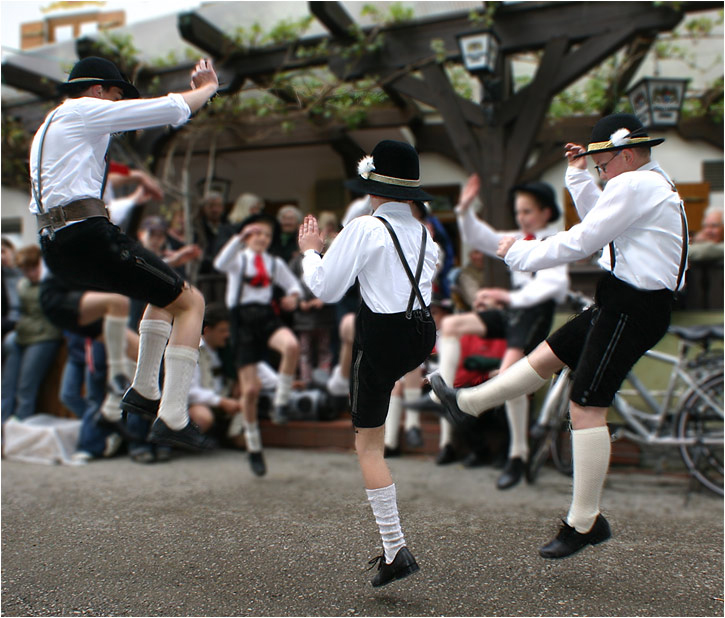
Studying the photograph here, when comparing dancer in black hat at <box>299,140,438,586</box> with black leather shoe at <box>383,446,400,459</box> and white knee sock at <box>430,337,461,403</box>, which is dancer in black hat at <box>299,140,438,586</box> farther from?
black leather shoe at <box>383,446,400,459</box>

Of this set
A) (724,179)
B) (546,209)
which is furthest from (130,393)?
(724,179)

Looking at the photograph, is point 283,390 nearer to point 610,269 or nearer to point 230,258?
point 230,258

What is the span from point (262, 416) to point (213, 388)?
586 mm

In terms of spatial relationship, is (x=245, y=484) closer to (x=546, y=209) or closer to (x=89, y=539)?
(x=89, y=539)

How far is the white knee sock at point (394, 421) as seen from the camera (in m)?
6.05

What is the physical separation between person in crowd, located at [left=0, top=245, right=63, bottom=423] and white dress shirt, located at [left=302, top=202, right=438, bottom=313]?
506 cm

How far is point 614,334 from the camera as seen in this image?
9.66 ft

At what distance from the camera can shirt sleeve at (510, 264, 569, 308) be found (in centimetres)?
510

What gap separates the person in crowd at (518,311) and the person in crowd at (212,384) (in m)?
2.33

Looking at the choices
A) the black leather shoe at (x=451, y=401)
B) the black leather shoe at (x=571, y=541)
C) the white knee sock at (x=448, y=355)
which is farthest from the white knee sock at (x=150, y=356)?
the white knee sock at (x=448, y=355)

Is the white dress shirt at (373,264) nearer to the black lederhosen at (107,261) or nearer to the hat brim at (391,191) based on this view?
the hat brim at (391,191)

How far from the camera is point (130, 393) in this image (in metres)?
3.34

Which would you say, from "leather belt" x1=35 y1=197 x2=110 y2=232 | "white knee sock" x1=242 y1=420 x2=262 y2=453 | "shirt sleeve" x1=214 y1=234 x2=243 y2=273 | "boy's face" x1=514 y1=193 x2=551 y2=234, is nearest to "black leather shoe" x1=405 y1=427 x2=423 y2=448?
"white knee sock" x1=242 y1=420 x2=262 y2=453

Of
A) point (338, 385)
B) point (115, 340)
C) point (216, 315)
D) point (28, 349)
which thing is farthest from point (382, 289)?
point (28, 349)
